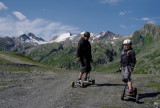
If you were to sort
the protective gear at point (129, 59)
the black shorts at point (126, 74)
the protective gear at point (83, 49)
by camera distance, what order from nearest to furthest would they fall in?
the black shorts at point (126, 74)
the protective gear at point (129, 59)
the protective gear at point (83, 49)

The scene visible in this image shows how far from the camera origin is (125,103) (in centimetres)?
1052

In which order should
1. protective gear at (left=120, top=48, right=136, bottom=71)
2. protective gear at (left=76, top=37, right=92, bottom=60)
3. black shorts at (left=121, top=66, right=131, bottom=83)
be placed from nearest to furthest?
black shorts at (left=121, top=66, right=131, bottom=83) < protective gear at (left=120, top=48, right=136, bottom=71) < protective gear at (left=76, top=37, right=92, bottom=60)

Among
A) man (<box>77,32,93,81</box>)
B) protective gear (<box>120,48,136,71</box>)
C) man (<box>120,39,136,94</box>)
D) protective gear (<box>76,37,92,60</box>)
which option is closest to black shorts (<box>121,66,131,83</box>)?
man (<box>120,39,136,94</box>)

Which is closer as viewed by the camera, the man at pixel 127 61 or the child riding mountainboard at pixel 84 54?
the man at pixel 127 61

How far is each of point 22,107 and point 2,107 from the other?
84 cm

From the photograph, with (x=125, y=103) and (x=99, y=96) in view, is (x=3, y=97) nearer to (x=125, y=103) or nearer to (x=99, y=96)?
(x=99, y=96)

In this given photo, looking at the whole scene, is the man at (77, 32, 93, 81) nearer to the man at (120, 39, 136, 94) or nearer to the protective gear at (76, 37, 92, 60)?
the protective gear at (76, 37, 92, 60)

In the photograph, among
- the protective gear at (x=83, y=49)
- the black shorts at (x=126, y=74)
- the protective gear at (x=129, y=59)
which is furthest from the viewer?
the protective gear at (x=83, y=49)

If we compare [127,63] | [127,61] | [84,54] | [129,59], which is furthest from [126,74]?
[84,54]

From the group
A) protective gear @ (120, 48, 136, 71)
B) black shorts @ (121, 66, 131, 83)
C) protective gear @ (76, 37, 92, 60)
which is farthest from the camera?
protective gear @ (76, 37, 92, 60)

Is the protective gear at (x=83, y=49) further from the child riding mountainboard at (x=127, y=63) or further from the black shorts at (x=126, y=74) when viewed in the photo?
the black shorts at (x=126, y=74)

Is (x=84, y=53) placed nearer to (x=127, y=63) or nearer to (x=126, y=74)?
(x=127, y=63)

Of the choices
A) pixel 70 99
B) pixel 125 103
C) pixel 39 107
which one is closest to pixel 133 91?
pixel 125 103

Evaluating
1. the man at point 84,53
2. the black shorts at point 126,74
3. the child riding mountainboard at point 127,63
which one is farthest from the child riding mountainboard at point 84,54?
the black shorts at point 126,74
